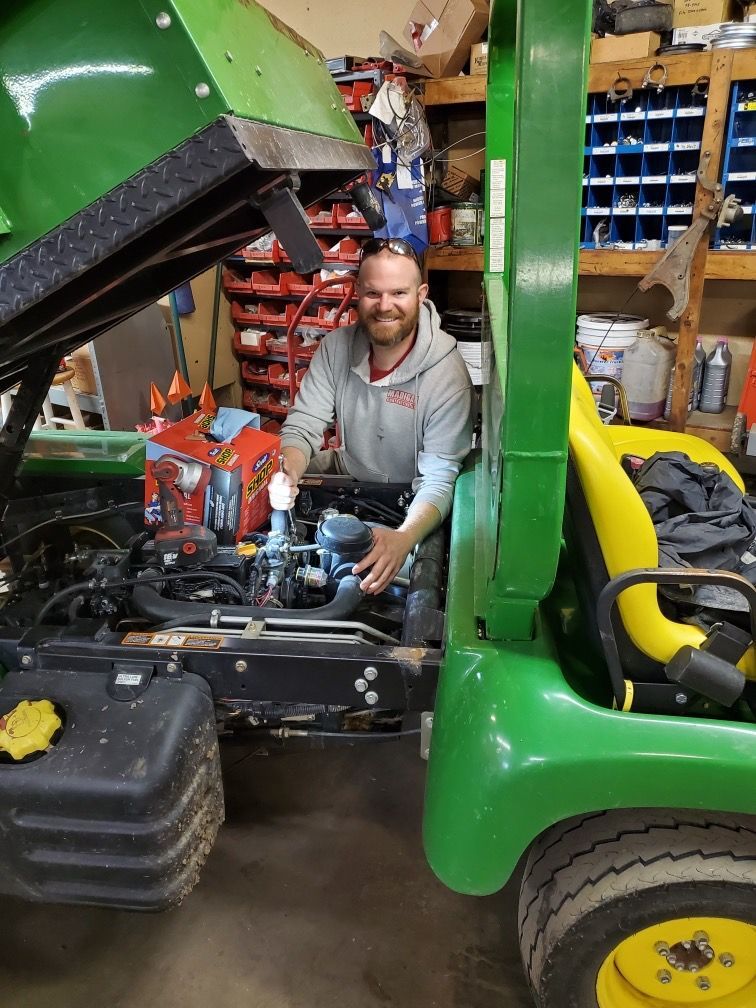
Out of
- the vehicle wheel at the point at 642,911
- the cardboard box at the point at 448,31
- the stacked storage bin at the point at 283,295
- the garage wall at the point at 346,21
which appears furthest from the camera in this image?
the garage wall at the point at 346,21

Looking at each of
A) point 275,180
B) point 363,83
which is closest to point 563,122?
point 275,180

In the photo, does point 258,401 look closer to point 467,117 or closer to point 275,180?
point 467,117

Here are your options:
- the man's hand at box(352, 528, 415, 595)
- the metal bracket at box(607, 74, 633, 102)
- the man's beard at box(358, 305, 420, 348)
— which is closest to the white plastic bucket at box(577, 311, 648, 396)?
the metal bracket at box(607, 74, 633, 102)

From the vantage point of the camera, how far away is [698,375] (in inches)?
149

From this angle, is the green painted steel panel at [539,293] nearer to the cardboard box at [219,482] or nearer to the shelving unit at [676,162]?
the cardboard box at [219,482]

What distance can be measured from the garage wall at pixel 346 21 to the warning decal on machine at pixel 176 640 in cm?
431

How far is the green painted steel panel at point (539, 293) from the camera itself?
79 centimetres

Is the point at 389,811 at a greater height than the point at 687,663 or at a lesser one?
lesser

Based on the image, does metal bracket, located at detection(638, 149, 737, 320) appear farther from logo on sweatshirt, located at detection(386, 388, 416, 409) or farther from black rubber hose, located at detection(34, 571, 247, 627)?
black rubber hose, located at detection(34, 571, 247, 627)

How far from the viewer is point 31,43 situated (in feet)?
3.07

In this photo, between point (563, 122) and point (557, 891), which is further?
point (557, 891)

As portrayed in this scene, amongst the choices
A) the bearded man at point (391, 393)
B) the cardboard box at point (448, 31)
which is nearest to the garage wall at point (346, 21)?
the cardboard box at point (448, 31)

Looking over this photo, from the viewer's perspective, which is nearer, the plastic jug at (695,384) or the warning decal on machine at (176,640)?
the warning decal on machine at (176,640)

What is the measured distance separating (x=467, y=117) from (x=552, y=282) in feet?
13.2
